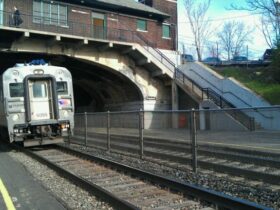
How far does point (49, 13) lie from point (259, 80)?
18.5 meters

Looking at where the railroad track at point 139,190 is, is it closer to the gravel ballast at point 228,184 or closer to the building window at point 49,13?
the gravel ballast at point 228,184

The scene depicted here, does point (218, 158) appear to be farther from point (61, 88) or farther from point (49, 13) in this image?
point (49, 13)

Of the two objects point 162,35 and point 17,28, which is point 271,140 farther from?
point 162,35

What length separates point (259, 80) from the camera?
124ft

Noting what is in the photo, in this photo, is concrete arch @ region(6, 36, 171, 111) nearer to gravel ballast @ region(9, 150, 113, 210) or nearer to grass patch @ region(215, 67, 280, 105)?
grass patch @ region(215, 67, 280, 105)

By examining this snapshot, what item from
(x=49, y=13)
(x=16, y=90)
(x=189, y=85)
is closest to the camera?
(x=16, y=90)

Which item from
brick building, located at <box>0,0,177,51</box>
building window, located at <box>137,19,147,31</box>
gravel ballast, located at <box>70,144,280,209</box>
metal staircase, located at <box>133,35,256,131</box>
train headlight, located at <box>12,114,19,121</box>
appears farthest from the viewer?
building window, located at <box>137,19,147,31</box>

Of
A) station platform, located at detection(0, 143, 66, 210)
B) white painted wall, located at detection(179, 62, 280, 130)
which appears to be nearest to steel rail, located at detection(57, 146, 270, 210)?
station platform, located at detection(0, 143, 66, 210)

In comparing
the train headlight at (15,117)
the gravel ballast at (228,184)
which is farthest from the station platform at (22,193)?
the train headlight at (15,117)

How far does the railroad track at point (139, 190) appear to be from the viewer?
7969mm

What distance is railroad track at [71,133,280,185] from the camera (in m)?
9.80

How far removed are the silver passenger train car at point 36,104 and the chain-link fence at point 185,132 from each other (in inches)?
72.2

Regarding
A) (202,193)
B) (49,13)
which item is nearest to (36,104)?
(202,193)

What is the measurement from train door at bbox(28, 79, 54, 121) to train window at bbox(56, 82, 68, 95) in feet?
1.17
